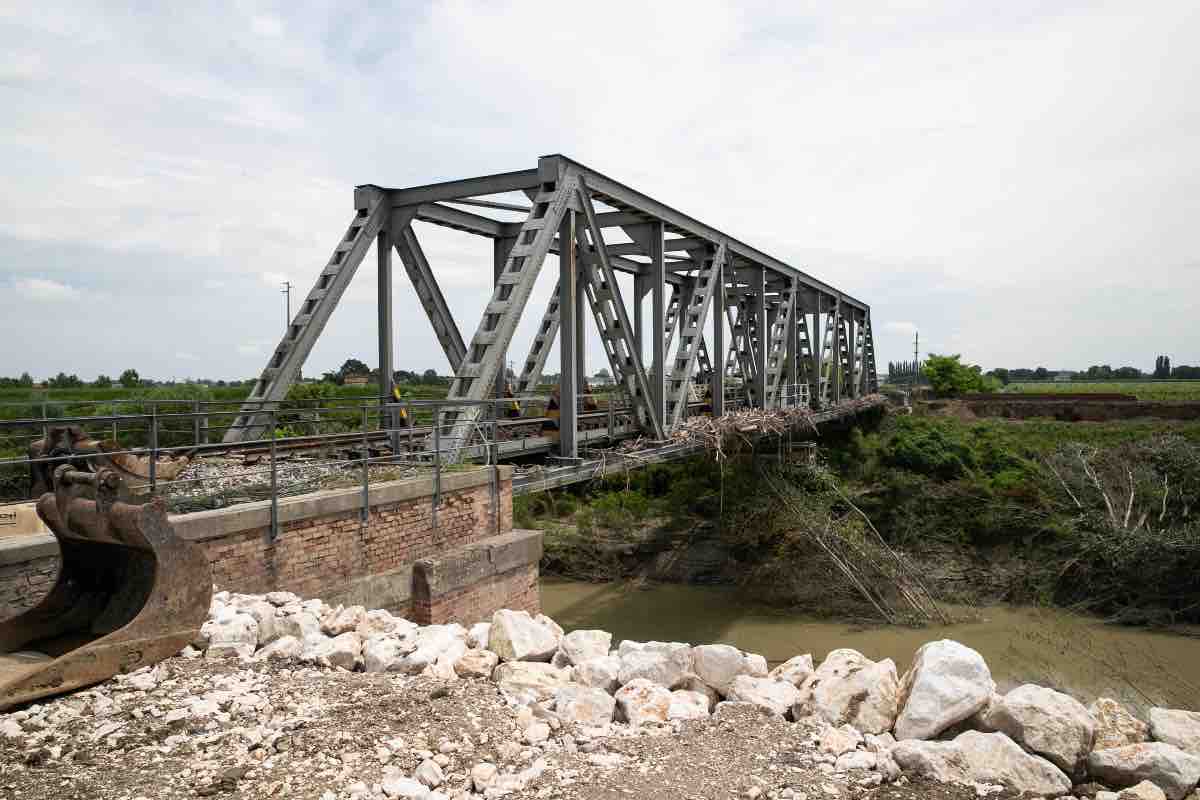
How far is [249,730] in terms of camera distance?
164 inches

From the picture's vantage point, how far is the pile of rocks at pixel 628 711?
4035 millimetres

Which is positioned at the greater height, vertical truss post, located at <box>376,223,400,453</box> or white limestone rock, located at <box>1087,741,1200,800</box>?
vertical truss post, located at <box>376,223,400,453</box>

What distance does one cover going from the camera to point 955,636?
1731 cm

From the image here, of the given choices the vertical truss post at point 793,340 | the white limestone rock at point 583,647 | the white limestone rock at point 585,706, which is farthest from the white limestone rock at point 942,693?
the vertical truss post at point 793,340

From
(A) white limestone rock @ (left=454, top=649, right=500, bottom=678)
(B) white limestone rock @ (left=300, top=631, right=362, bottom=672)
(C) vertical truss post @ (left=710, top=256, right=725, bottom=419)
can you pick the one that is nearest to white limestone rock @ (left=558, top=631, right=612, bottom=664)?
(A) white limestone rock @ (left=454, top=649, right=500, bottom=678)

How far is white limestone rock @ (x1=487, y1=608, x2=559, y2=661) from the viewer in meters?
5.58

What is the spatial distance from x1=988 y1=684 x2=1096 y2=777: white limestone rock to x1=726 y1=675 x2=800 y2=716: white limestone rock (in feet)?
3.83

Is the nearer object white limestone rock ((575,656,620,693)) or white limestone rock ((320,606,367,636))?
white limestone rock ((575,656,620,693))

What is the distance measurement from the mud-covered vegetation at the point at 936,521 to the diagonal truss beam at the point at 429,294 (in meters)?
7.74

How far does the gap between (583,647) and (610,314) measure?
21.1ft

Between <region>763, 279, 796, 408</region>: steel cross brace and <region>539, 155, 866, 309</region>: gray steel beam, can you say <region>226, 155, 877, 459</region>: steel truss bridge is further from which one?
<region>763, 279, 796, 408</region>: steel cross brace

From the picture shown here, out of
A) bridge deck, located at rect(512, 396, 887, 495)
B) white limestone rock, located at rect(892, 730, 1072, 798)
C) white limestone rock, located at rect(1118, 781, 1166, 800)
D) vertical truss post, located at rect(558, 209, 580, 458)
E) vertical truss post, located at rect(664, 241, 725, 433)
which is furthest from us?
vertical truss post, located at rect(664, 241, 725, 433)

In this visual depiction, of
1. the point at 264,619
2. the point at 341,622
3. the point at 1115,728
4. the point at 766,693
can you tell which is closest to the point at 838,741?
the point at 766,693

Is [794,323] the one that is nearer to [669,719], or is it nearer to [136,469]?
[136,469]
